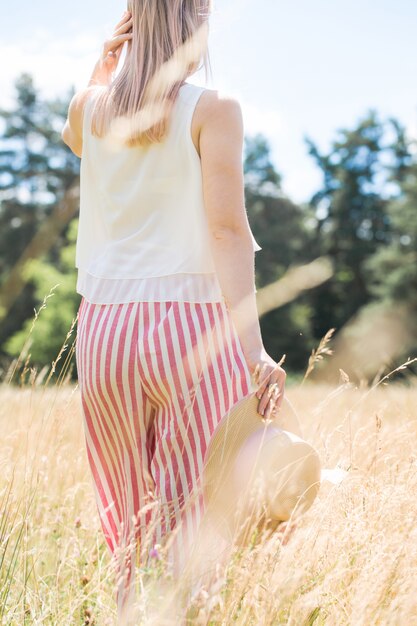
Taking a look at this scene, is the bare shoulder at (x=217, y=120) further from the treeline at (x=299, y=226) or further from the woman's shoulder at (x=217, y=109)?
the treeline at (x=299, y=226)

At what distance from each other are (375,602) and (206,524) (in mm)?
414

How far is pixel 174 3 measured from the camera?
1.73m

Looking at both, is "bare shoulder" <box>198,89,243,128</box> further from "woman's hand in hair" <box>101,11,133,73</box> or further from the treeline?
the treeline

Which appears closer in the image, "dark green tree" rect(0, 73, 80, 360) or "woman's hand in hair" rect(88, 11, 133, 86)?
"woman's hand in hair" rect(88, 11, 133, 86)

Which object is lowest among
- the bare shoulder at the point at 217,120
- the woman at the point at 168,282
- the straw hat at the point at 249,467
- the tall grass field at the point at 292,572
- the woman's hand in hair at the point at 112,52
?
the tall grass field at the point at 292,572

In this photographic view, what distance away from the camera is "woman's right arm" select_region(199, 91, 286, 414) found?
5.39 feet

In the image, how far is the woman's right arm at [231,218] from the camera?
164 cm

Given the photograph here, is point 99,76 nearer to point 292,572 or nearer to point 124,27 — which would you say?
point 124,27

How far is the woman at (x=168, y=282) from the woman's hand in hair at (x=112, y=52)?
0.09 metres

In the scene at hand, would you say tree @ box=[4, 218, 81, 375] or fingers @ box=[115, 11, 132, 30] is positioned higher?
fingers @ box=[115, 11, 132, 30]

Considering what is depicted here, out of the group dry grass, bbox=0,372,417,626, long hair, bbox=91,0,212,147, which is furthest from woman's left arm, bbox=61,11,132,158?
dry grass, bbox=0,372,417,626

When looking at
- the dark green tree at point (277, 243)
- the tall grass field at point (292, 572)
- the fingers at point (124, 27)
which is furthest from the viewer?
the dark green tree at point (277, 243)

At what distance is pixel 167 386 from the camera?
5.39 ft

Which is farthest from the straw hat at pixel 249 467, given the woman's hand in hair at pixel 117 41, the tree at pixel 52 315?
the tree at pixel 52 315
